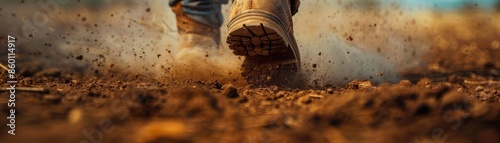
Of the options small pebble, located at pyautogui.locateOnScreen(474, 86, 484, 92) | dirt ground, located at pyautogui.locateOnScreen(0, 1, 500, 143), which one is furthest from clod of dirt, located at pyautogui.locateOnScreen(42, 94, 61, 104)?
small pebble, located at pyautogui.locateOnScreen(474, 86, 484, 92)

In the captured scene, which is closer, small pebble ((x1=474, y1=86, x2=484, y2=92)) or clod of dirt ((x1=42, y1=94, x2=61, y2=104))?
clod of dirt ((x1=42, y1=94, x2=61, y2=104))

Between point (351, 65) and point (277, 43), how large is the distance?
93 cm

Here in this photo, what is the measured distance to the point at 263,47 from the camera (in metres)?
2.17

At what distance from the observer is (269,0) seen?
7.46ft

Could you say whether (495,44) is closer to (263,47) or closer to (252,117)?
(263,47)

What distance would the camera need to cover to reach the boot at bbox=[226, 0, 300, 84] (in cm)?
209

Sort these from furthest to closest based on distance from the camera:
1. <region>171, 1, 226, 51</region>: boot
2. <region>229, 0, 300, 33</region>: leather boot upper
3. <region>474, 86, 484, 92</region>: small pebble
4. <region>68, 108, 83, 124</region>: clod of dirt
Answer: <region>171, 1, 226, 51</region>: boot
<region>474, 86, 484, 92</region>: small pebble
<region>229, 0, 300, 33</region>: leather boot upper
<region>68, 108, 83, 124</region>: clod of dirt

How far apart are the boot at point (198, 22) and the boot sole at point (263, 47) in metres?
0.62

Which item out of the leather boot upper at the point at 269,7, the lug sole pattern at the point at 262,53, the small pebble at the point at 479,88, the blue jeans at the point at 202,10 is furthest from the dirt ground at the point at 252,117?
the blue jeans at the point at 202,10

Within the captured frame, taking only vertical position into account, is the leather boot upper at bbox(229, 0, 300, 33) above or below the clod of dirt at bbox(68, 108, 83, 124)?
above

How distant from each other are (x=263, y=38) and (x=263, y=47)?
3.0 inches

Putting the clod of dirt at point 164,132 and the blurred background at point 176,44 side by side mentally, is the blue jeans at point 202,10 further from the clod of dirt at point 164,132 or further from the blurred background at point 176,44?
the clod of dirt at point 164,132

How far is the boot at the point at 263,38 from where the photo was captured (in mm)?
2088

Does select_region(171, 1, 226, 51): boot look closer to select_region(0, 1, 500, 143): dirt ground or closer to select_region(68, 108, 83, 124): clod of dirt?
select_region(0, 1, 500, 143): dirt ground
